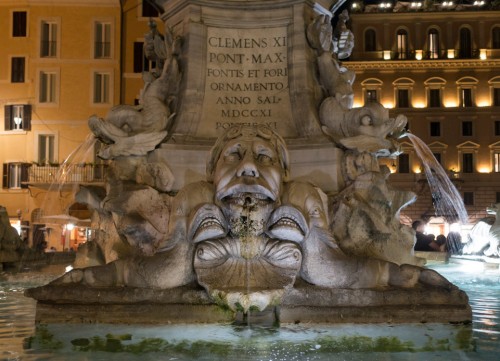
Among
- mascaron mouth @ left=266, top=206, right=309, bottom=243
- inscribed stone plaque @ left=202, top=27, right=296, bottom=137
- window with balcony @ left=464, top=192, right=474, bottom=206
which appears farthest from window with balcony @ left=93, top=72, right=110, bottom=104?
mascaron mouth @ left=266, top=206, right=309, bottom=243

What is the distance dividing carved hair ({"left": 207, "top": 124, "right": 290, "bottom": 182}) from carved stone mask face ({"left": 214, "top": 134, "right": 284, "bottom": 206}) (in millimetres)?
64

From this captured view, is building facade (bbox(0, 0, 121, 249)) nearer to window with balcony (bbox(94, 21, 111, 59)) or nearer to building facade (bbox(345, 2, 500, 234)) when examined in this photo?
window with balcony (bbox(94, 21, 111, 59))

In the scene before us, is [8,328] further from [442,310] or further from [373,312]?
[442,310]

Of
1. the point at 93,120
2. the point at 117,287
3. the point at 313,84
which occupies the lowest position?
the point at 117,287

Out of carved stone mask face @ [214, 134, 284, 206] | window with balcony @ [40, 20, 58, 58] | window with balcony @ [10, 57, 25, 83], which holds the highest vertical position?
window with balcony @ [40, 20, 58, 58]

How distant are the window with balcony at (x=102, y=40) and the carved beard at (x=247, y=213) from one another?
102ft

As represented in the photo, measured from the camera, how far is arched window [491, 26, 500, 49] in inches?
1915

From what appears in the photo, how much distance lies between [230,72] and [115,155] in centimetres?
194

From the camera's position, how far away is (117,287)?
5.67m

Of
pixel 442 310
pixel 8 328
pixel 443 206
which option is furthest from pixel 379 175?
pixel 443 206

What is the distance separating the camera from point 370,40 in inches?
1923

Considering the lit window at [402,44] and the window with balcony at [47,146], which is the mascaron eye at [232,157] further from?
the lit window at [402,44]

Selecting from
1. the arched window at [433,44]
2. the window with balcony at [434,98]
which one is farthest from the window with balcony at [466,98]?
the arched window at [433,44]

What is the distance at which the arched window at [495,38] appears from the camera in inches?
1915
